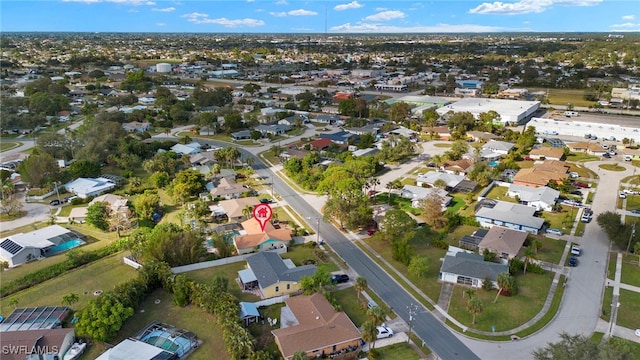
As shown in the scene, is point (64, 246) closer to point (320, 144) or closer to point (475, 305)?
point (475, 305)

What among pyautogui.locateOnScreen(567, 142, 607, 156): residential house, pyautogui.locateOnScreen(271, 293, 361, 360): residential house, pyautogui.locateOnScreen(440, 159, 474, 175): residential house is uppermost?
pyautogui.locateOnScreen(567, 142, 607, 156): residential house

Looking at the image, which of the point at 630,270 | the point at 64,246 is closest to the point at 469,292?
the point at 630,270

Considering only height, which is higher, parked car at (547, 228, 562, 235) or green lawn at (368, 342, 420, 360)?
parked car at (547, 228, 562, 235)

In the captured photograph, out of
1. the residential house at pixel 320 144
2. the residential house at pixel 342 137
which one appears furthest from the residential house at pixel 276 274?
the residential house at pixel 342 137

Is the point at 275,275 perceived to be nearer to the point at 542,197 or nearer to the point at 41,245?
the point at 41,245

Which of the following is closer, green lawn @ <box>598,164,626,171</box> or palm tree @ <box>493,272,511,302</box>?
palm tree @ <box>493,272,511,302</box>

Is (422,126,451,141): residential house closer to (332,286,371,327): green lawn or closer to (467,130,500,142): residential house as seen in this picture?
(467,130,500,142): residential house

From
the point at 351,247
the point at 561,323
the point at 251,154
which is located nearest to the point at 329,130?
the point at 251,154

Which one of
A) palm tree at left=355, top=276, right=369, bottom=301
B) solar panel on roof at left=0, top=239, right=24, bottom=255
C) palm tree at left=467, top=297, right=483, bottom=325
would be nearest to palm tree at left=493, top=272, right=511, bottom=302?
palm tree at left=467, top=297, right=483, bottom=325
